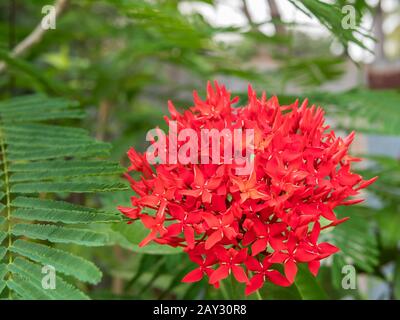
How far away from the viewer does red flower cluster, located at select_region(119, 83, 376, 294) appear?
494 mm

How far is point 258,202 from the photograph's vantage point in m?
0.52

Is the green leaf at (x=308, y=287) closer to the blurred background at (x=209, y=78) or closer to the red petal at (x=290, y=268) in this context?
the blurred background at (x=209, y=78)

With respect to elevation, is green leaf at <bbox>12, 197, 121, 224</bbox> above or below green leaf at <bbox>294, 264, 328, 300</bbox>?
above

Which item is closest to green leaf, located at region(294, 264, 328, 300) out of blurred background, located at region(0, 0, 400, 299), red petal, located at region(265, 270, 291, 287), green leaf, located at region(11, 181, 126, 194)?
blurred background, located at region(0, 0, 400, 299)

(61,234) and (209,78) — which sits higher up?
(209,78)

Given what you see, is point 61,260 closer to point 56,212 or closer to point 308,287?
point 56,212

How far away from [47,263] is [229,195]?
0.62 feet

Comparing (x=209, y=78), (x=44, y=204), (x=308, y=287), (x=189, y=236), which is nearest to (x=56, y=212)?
(x=44, y=204)

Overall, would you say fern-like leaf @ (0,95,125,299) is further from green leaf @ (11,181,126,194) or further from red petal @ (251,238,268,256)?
red petal @ (251,238,268,256)

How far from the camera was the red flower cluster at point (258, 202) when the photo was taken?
494 mm

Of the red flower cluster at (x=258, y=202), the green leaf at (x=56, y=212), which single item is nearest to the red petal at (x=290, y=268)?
the red flower cluster at (x=258, y=202)

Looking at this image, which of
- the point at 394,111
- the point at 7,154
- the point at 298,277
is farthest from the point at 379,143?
the point at 7,154

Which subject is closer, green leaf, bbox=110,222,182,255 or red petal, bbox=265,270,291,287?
red petal, bbox=265,270,291,287

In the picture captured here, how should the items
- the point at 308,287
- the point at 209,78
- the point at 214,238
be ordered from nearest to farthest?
the point at 214,238 → the point at 308,287 → the point at 209,78
